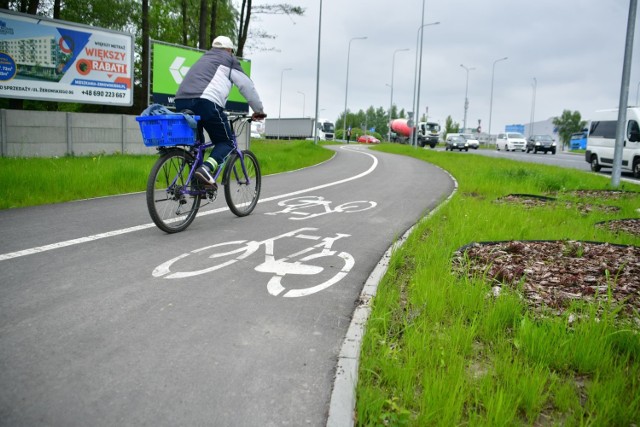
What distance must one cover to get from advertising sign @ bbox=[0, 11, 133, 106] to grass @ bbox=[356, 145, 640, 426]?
1638cm

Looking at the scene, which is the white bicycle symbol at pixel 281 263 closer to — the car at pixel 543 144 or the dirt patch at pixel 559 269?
the dirt patch at pixel 559 269

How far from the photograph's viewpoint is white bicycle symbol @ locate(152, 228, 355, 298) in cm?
445

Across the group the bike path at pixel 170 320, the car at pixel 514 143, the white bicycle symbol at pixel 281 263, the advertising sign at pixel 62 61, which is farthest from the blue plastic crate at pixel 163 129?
the car at pixel 514 143

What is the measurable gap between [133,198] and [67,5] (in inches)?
1091

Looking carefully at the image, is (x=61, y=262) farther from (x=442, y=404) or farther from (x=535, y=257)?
(x=535, y=257)

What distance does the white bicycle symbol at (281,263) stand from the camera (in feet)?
14.6

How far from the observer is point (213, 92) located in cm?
626

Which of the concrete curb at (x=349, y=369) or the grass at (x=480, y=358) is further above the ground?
the grass at (x=480, y=358)

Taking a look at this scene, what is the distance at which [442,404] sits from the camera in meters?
2.52

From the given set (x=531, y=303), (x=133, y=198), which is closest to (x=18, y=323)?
(x=531, y=303)

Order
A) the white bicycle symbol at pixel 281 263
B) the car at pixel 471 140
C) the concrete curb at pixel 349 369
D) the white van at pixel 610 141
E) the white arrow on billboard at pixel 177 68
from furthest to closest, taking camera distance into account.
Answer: the car at pixel 471 140 → the white arrow on billboard at pixel 177 68 → the white van at pixel 610 141 → the white bicycle symbol at pixel 281 263 → the concrete curb at pixel 349 369

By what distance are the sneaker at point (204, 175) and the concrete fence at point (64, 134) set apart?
39.0 feet

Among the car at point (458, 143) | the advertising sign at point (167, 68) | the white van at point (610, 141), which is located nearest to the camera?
the white van at point (610, 141)

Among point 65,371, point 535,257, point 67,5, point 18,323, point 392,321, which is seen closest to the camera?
point 65,371
